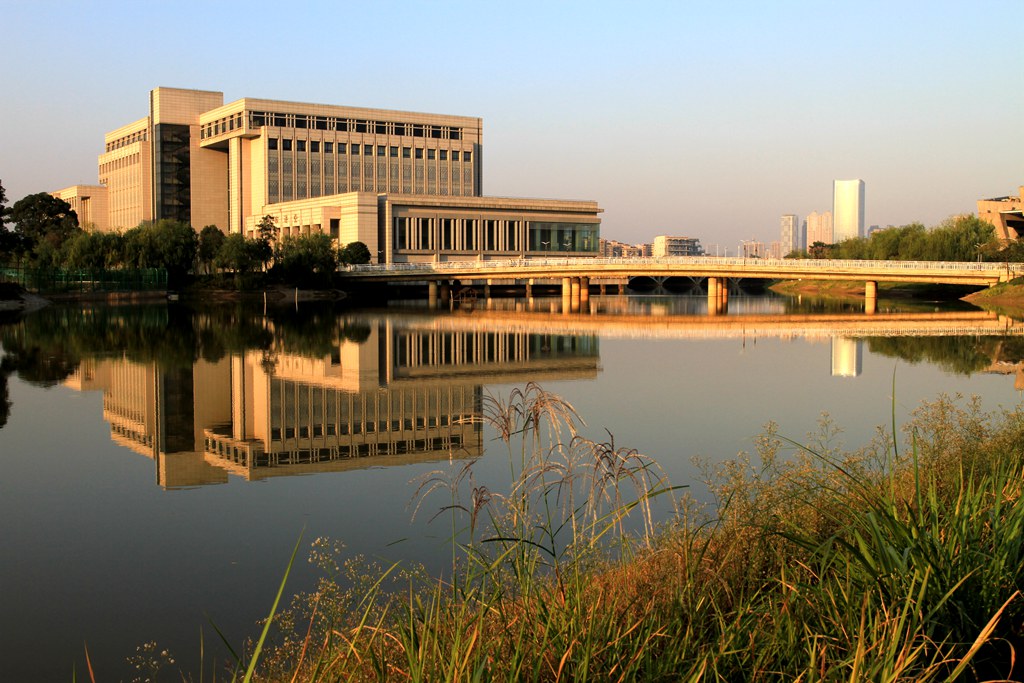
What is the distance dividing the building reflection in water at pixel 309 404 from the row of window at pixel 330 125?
97.1m

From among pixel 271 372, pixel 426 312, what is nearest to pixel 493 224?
pixel 426 312

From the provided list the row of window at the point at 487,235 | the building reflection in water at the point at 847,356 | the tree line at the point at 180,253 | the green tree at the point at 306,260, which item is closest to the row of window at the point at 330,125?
the row of window at the point at 487,235

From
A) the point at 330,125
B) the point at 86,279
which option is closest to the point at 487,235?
the point at 330,125

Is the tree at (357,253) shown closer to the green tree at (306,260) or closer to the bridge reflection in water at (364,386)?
the green tree at (306,260)

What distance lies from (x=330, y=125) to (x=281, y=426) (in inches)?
4698

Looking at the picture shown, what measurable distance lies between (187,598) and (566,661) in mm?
5936

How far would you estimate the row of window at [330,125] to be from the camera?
427 feet

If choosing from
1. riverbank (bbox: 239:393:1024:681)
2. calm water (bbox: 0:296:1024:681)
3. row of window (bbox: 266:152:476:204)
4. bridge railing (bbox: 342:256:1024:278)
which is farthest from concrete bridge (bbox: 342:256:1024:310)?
riverbank (bbox: 239:393:1024:681)

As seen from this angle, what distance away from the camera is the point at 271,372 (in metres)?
30.5

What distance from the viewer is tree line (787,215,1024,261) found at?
86.9 meters

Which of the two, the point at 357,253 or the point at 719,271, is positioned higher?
the point at 357,253

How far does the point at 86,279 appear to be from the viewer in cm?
7975

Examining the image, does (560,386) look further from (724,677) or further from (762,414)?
(724,677)

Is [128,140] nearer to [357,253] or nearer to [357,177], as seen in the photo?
[357,177]
